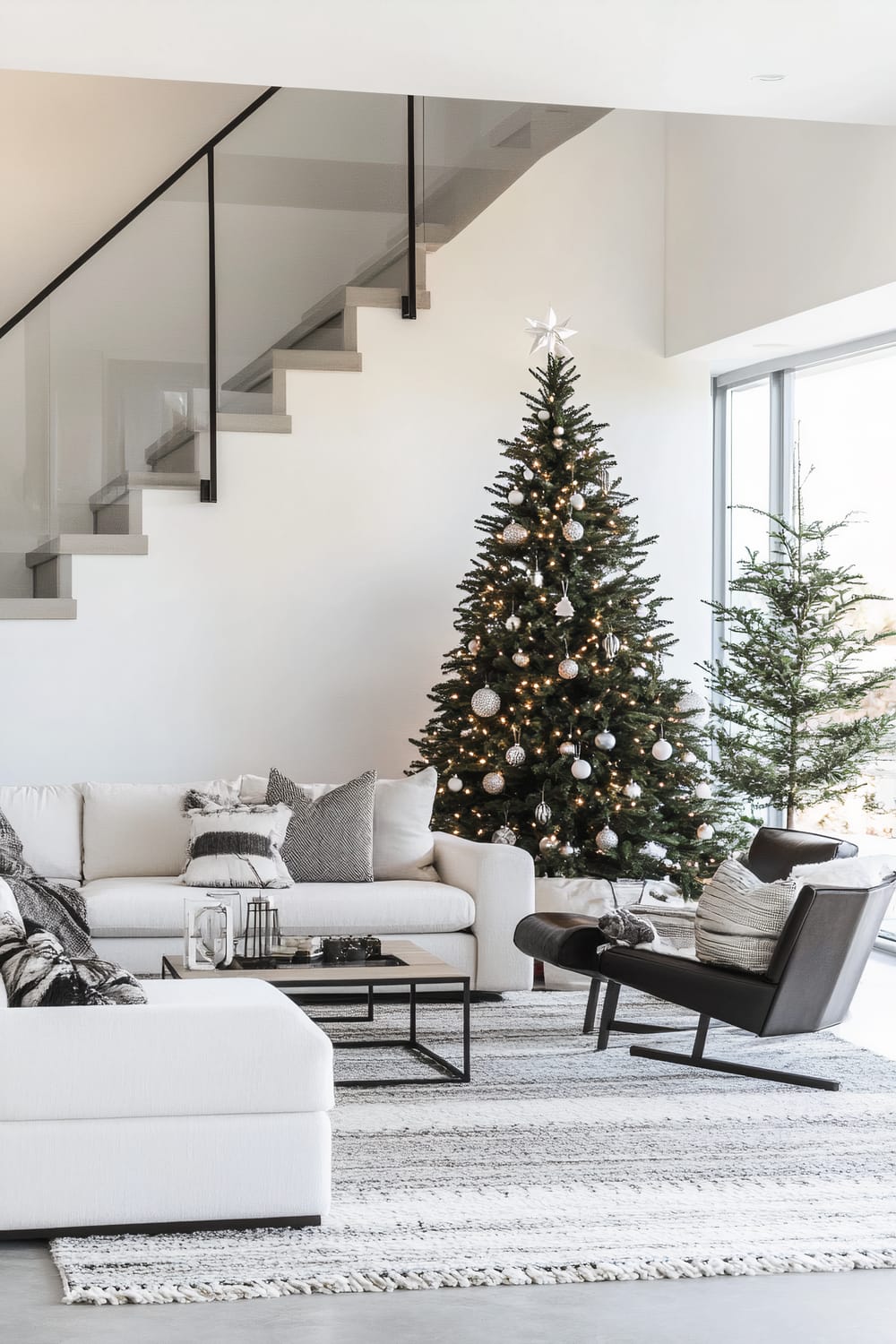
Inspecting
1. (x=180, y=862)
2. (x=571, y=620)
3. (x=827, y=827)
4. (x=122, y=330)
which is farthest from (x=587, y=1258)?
(x=122, y=330)

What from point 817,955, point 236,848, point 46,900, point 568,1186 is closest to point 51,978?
point 568,1186

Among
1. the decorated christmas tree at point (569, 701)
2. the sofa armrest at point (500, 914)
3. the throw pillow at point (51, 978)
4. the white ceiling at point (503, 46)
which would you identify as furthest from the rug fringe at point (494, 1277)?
the white ceiling at point (503, 46)

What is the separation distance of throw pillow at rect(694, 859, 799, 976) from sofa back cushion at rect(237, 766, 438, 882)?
5.71 feet

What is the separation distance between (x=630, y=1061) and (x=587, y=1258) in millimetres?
1853

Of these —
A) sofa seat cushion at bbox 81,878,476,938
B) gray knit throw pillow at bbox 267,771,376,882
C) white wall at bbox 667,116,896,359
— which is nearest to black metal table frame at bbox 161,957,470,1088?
sofa seat cushion at bbox 81,878,476,938

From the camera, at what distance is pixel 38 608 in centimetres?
725

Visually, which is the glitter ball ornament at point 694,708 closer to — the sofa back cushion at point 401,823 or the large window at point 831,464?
the large window at point 831,464

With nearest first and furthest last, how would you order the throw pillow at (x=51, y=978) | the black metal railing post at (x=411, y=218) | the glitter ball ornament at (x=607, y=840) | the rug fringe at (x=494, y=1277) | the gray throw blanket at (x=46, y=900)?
1. the rug fringe at (x=494, y=1277)
2. the throw pillow at (x=51, y=978)
3. the gray throw blanket at (x=46, y=900)
4. the glitter ball ornament at (x=607, y=840)
5. the black metal railing post at (x=411, y=218)

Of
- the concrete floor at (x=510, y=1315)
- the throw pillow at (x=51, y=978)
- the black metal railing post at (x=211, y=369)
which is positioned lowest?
the concrete floor at (x=510, y=1315)

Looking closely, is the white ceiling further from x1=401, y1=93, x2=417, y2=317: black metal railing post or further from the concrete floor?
the concrete floor

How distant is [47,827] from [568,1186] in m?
3.21

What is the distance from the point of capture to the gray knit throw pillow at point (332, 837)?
617cm

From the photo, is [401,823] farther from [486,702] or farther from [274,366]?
[274,366]

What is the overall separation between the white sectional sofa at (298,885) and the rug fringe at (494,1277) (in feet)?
6.97
